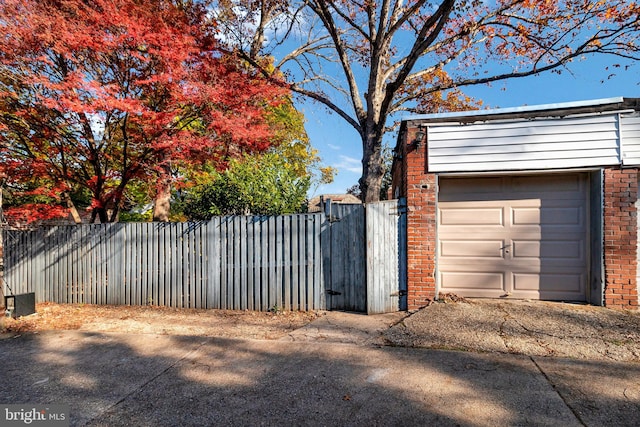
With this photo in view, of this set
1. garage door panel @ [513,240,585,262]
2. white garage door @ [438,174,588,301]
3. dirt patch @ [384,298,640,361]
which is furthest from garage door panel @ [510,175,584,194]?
dirt patch @ [384,298,640,361]

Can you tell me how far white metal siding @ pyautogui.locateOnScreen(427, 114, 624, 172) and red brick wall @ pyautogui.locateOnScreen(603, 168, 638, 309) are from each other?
0.35 metres

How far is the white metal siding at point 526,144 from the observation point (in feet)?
17.2

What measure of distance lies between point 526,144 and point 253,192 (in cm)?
493

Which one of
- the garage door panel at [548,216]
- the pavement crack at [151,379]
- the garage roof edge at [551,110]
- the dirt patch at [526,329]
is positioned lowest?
the pavement crack at [151,379]

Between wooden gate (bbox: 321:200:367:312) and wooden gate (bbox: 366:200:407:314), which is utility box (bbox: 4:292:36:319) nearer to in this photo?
wooden gate (bbox: 321:200:367:312)

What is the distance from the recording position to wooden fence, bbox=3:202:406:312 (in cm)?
572

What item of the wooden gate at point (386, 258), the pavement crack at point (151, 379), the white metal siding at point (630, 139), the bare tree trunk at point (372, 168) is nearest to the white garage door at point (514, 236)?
the white metal siding at point (630, 139)

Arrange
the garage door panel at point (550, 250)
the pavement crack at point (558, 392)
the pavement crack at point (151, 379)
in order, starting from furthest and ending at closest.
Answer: the garage door panel at point (550, 250)
the pavement crack at point (151, 379)
the pavement crack at point (558, 392)

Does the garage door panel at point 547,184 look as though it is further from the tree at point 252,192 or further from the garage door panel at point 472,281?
the tree at point 252,192

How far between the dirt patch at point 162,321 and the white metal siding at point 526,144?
3.62m

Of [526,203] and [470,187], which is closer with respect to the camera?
[526,203]

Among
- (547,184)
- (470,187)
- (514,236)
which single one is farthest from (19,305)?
(547,184)

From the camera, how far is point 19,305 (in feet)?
18.4

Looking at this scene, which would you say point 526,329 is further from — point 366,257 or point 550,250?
point 366,257
